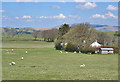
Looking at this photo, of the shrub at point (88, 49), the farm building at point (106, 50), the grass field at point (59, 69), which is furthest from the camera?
the farm building at point (106, 50)

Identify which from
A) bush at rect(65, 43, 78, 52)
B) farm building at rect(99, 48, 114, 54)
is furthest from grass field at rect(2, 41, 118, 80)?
bush at rect(65, 43, 78, 52)

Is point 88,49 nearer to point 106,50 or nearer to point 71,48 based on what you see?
point 106,50

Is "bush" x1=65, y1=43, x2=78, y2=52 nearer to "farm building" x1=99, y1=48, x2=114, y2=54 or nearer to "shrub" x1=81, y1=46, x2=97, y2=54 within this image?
"shrub" x1=81, y1=46, x2=97, y2=54

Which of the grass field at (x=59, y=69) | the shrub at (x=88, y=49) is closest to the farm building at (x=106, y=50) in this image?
the shrub at (x=88, y=49)

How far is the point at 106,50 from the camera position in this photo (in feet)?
211

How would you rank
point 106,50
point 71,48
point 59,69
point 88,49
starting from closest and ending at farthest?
1. point 59,69
2. point 88,49
3. point 106,50
4. point 71,48

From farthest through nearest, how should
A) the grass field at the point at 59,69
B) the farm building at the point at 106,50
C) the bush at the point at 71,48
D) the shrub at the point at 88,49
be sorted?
the bush at the point at 71,48, the farm building at the point at 106,50, the shrub at the point at 88,49, the grass field at the point at 59,69

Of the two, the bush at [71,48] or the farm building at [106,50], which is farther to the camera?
the bush at [71,48]

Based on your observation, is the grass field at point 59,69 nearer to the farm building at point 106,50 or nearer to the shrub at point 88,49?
the shrub at point 88,49

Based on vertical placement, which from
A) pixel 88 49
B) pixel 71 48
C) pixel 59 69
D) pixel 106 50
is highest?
pixel 59 69

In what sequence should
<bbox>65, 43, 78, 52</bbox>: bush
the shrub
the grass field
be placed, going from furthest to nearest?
1. <bbox>65, 43, 78, 52</bbox>: bush
2. the shrub
3. the grass field

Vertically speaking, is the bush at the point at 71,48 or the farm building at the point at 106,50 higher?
the bush at the point at 71,48

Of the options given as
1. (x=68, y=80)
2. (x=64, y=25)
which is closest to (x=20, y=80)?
(x=68, y=80)

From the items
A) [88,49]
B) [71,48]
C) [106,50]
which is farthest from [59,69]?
[71,48]
